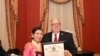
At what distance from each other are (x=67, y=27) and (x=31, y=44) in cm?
386

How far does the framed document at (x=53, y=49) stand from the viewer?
9.97 ft

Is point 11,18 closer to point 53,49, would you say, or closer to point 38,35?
point 38,35

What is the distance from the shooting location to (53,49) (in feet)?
10.1

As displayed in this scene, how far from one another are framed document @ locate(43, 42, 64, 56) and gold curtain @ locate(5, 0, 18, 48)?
3.76m

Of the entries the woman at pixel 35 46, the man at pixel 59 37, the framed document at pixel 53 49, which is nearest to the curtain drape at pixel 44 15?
the man at pixel 59 37

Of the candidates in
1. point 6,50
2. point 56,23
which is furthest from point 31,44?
point 6,50

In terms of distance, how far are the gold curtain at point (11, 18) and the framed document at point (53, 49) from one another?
3.76 metres

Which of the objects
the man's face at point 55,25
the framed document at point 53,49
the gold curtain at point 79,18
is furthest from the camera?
the gold curtain at point 79,18

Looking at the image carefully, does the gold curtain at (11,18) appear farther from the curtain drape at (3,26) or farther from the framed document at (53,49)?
the framed document at (53,49)

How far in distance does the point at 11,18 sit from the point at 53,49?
3846 millimetres

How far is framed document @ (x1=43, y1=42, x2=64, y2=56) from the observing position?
3.04 meters

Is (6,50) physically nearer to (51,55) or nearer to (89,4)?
(89,4)

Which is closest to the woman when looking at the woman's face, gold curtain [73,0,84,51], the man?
the woman's face

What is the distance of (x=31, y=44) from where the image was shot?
314cm
